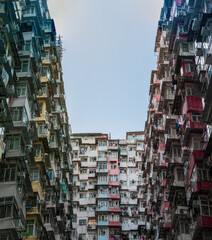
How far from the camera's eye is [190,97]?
30.2m

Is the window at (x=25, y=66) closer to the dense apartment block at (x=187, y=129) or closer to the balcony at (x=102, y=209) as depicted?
the dense apartment block at (x=187, y=129)

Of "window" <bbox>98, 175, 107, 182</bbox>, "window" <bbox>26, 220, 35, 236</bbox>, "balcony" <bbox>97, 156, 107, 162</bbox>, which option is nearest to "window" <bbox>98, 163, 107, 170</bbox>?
"balcony" <bbox>97, 156, 107, 162</bbox>

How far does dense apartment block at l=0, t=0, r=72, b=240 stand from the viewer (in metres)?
22.8

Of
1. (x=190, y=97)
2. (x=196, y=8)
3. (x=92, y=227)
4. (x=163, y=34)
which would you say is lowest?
(x=92, y=227)

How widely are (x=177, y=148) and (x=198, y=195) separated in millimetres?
9064

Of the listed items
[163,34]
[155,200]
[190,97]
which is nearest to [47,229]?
[155,200]

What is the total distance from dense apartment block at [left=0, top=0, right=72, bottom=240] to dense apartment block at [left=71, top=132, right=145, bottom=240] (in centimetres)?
1251

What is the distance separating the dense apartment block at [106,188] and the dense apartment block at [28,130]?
12.5 metres

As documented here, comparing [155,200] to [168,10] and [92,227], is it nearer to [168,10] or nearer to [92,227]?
[92,227]

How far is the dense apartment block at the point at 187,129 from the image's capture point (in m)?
25.5

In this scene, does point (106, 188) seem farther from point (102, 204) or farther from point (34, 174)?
point (34, 174)

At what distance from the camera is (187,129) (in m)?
28.9

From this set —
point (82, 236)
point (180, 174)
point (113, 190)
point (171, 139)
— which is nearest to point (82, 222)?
point (82, 236)

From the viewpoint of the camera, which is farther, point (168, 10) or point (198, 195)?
point (168, 10)
